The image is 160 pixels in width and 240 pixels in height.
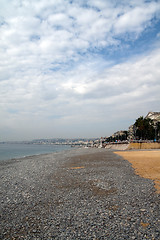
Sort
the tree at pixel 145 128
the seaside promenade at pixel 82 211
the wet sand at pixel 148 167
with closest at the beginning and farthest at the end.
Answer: the seaside promenade at pixel 82 211
the wet sand at pixel 148 167
the tree at pixel 145 128

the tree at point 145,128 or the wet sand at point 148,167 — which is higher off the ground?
the tree at point 145,128

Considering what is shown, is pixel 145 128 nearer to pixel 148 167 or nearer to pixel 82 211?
pixel 148 167

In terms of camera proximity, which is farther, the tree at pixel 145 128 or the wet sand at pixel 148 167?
the tree at pixel 145 128

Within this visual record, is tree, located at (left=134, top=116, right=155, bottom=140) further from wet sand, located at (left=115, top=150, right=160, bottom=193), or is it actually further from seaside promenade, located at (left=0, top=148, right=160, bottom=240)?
seaside promenade, located at (left=0, top=148, right=160, bottom=240)

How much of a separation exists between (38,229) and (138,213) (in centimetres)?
458

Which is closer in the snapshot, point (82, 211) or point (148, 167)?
point (82, 211)

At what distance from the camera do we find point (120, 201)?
8953mm

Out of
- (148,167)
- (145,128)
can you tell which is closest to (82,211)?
(148,167)

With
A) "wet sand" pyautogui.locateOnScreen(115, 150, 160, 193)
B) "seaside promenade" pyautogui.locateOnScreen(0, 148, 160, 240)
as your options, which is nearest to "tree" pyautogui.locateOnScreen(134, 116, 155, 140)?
"wet sand" pyautogui.locateOnScreen(115, 150, 160, 193)

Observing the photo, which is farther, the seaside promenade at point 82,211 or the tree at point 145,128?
the tree at point 145,128

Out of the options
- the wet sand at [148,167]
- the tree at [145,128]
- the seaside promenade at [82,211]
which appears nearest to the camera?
the seaside promenade at [82,211]

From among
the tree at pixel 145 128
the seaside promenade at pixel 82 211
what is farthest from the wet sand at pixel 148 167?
the tree at pixel 145 128

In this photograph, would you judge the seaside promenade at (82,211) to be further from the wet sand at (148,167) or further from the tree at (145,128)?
the tree at (145,128)

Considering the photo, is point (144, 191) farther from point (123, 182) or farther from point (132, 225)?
point (132, 225)
